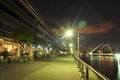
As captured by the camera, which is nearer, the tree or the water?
the tree

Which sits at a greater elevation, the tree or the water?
the tree

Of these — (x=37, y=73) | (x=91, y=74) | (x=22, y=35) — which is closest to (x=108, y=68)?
(x=22, y=35)

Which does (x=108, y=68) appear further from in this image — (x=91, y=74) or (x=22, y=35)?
(x=91, y=74)

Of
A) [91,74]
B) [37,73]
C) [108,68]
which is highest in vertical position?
[91,74]

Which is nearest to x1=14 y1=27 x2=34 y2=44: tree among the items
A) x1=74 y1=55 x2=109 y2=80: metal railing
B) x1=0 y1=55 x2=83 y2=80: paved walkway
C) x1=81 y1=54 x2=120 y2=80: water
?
x1=81 y1=54 x2=120 y2=80: water

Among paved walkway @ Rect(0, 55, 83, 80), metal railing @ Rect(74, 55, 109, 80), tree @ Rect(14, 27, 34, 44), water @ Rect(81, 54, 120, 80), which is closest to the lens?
metal railing @ Rect(74, 55, 109, 80)

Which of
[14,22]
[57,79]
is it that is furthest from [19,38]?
[57,79]

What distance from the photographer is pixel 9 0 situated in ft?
186

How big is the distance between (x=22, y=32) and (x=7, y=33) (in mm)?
4428

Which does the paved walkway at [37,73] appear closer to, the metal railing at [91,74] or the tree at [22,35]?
the metal railing at [91,74]

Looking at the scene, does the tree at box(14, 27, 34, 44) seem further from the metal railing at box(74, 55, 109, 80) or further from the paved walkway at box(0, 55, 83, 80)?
the metal railing at box(74, 55, 109, 80)


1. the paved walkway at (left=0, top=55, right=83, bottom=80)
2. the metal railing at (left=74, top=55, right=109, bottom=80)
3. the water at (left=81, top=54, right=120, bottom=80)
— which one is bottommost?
the water at (left=81, top=54, right=120, bottom=80)

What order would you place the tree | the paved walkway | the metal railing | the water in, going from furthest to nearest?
the water
the tree
the paved walkway
the metal railing

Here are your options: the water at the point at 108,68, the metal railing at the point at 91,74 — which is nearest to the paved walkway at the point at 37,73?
the metal railing at the point at 91,74
